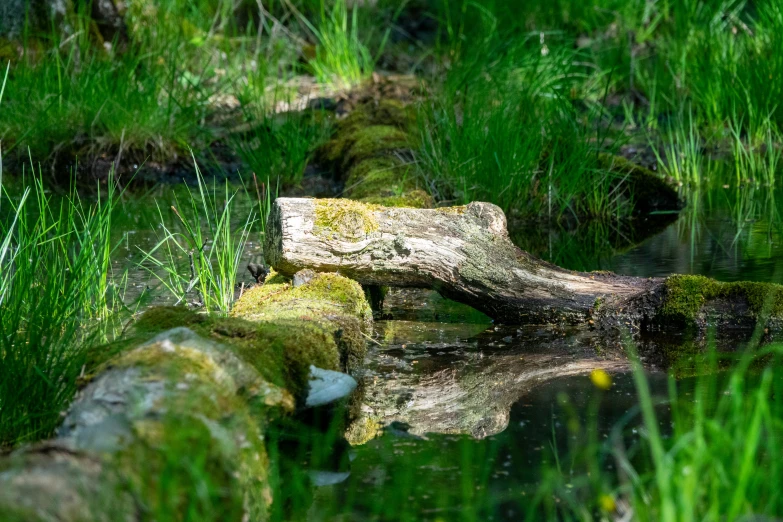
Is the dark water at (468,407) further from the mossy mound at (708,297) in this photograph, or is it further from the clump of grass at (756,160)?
the clump of grass at (756,160)

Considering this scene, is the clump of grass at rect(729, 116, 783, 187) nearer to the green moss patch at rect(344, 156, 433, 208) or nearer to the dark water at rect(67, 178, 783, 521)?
the dark water at rect(67, 178, 783, 521)

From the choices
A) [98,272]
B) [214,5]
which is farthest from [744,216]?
[214,5]

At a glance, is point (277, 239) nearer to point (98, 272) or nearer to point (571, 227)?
point (98, 272)

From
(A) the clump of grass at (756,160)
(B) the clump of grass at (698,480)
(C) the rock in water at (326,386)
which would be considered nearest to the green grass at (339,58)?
(A) the clump of grass at (756,160)

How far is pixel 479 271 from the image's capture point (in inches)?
164

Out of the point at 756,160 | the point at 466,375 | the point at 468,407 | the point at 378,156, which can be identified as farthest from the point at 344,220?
the point at 756,160

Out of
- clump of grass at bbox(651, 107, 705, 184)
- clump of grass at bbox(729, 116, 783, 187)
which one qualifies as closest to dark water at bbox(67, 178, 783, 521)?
clump of grass at bbox(729, 116, 783, 187)

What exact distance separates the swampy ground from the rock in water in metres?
0.08

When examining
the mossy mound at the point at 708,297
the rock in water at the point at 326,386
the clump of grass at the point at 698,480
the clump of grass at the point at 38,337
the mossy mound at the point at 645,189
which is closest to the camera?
the clump of grass at the point at 698,480

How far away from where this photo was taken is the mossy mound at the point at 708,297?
4.04 metres

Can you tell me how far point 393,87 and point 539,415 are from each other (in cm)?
743

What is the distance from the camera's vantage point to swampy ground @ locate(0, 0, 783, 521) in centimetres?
251

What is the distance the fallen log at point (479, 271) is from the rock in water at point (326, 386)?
40.6 inches

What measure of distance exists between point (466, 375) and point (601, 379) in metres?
0.52
